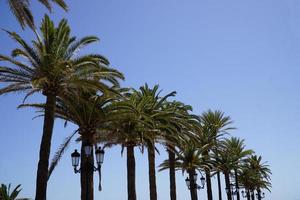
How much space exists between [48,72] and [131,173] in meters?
10.8

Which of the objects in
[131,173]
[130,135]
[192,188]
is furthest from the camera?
[192,188]

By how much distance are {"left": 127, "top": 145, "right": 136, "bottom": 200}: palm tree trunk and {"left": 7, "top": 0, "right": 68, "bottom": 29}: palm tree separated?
12.9m

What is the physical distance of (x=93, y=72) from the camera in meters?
23.5

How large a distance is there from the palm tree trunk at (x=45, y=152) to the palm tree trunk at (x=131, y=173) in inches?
358

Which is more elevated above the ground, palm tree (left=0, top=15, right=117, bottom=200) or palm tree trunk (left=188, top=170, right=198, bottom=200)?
palm tree (left=0, top=15, right=117, bottom=200)

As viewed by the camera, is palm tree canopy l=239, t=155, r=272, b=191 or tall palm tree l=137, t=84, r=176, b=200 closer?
tall palm tree l=137, t=84, r=176, b=200

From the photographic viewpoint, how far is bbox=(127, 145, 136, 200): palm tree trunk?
97.5 ft

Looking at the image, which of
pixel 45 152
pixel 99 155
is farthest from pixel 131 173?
pixel 99 155

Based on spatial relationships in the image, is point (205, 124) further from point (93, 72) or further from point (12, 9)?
point (12, 9)

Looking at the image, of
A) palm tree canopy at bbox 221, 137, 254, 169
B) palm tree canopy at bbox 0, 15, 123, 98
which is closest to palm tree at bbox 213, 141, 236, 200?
palm tree canopy at bbox 221, 137, 254, 169

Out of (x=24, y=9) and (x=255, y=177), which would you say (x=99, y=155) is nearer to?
(x=24, y=9)

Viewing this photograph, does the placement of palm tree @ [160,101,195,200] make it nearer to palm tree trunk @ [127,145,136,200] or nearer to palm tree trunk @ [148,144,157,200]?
palm tree trunk @ [148,144,157,200]

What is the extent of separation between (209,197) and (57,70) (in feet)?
102

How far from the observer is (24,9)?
779 inches
